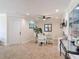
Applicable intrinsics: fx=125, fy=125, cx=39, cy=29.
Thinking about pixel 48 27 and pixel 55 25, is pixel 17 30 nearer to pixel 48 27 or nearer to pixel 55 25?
pixel 48 27

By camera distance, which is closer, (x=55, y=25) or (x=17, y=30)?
(x=17, y=30)

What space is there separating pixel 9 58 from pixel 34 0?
9.66 ft

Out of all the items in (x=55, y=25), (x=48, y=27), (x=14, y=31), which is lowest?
(x=14, y=31)

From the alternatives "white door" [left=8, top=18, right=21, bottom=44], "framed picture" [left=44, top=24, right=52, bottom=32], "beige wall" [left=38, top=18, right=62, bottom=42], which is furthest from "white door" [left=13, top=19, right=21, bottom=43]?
"framed picture" [left=44, top=24, right=52, bottom=32]

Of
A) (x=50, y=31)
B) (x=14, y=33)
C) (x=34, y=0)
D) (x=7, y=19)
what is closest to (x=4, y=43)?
(x=14, y=33)

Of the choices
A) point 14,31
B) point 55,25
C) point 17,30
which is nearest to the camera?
point 14,31

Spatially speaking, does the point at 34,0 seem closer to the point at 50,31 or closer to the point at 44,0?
the point at 44,0

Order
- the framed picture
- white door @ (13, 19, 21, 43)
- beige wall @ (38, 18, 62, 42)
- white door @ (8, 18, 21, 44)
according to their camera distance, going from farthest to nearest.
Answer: the framed picture, beige wall @ (38, 18, 62, 42), white door @ (13, 19, 21, 43), white door @ (8, 18, 21, 44)

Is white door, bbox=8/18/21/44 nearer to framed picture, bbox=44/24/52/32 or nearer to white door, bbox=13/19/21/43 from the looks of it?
white door, bbox=13/19/21/43

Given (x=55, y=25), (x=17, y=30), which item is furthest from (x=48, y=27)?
(x=17, y=30)

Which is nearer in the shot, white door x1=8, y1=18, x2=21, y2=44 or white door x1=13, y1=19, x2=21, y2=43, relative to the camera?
white door x1=8, y1=18, x2=21, y2=44

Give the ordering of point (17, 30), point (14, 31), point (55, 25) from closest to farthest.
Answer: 1. point (14, 31)
2. point (17, 30)
3. point (55, 25)

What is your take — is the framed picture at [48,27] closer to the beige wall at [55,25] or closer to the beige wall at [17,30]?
the beige wall at [55,25]

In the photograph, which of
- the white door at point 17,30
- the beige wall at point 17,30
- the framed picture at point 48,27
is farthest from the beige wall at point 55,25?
the white door at point 17,30
